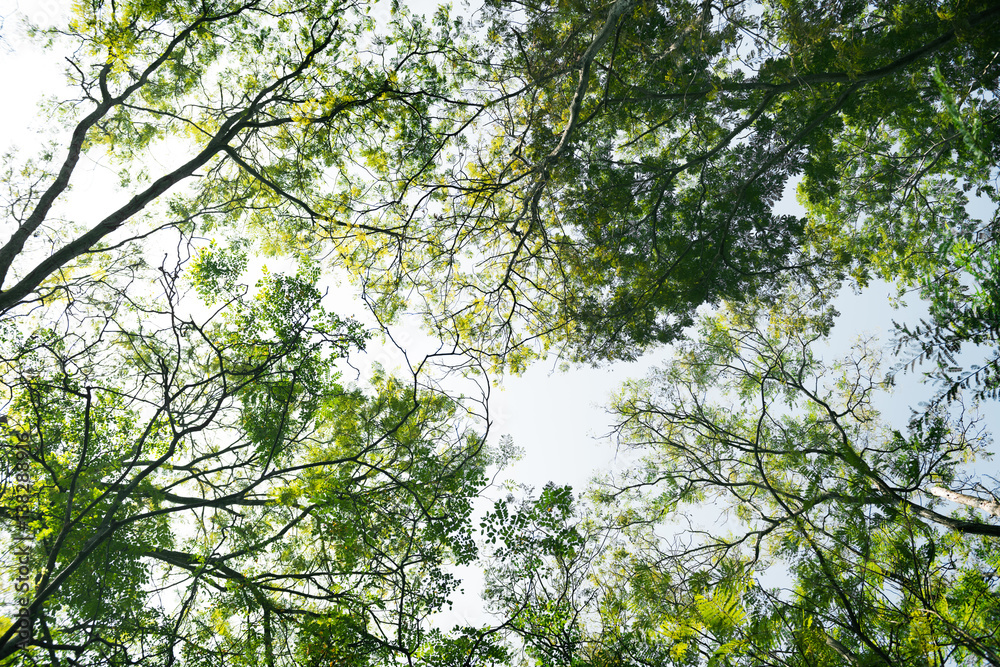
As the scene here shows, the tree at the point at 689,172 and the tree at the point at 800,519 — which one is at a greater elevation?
the tree at the point at 689,172

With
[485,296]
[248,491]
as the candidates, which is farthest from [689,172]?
[248,491]

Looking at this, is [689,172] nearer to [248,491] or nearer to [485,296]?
[485,296]

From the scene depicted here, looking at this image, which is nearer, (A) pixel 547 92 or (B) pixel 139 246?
(A) pixel 547 92

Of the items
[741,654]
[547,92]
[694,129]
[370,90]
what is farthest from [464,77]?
[741,654]

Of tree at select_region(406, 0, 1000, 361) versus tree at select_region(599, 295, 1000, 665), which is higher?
tree at select_region(406, 0, 1000, 361)

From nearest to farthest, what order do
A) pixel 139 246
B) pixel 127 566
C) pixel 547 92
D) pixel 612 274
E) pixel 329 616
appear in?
pixel 329 616, pixel 127 566, pixel 547 92, pixel 612 274, pixel 139 246

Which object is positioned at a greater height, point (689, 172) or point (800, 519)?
point (689, 172)

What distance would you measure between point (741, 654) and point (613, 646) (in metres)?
2.05

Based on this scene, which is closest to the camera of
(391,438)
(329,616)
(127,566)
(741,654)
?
(741,654)

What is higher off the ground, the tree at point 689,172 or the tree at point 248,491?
the tree at point 689,172

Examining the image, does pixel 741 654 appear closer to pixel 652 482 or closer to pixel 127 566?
pixel 652 482

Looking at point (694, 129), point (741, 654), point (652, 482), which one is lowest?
point (741, 654)

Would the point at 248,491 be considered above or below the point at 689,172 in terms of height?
below

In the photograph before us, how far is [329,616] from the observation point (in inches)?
192
